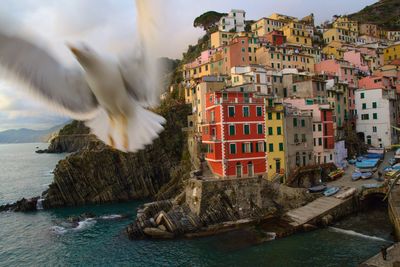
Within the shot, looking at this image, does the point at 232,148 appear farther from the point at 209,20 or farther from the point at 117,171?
the point at 209,20

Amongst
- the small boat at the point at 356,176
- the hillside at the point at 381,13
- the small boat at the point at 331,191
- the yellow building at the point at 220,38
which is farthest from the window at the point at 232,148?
the hillside at the point at 381,13

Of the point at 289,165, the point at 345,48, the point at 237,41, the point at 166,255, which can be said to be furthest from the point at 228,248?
the point at 345,48

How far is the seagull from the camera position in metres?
7.84

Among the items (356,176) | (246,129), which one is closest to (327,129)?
(356,176)

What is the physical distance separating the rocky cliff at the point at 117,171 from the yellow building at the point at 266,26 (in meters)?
28.1

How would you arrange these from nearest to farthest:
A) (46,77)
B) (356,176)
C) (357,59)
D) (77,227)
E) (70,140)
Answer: (46,77)
(77,227)
(356,176)
(357,59)
(70,140)

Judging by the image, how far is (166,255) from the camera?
1870 centimetres

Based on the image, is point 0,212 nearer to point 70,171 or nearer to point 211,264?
point 70,171

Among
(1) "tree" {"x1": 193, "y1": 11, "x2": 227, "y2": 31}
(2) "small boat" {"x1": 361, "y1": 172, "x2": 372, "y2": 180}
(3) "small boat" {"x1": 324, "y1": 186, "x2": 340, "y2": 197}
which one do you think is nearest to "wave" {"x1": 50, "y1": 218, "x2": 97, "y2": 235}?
(3) "small boat" {"x1": 324, "y1": 186, "x2": 340, "y2": 197}

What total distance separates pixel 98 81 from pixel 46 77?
1.41 m

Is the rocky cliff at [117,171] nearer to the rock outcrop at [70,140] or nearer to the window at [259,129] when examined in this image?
the window at [259,129]

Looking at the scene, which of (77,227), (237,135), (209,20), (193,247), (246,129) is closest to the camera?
(193,247)

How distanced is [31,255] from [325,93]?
107 feet

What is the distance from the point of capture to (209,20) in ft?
235
